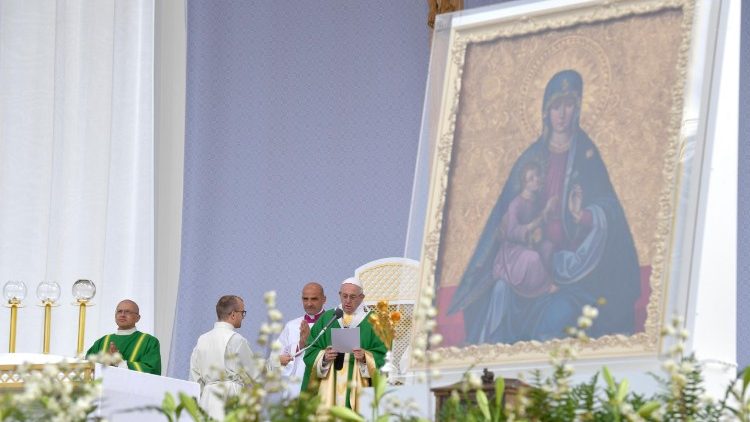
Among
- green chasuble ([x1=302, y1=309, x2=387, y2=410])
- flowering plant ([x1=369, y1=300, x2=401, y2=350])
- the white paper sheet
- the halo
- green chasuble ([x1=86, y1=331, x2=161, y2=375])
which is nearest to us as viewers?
the halo

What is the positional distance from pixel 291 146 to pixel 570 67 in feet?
21.0

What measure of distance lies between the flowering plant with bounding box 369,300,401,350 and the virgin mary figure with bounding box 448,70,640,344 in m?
1.54

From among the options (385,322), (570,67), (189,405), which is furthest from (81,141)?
(189,405)

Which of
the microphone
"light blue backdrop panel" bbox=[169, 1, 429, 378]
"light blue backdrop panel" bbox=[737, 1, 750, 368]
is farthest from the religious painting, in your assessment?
"light blue backdrop panel" bbox=[169, 1, 429, 378]

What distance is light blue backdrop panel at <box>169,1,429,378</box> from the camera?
1112 centimetres

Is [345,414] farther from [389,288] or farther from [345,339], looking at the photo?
[389,288]

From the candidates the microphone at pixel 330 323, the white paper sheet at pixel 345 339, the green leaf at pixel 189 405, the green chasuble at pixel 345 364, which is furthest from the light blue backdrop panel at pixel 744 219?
the green leaf at pixel 189 405

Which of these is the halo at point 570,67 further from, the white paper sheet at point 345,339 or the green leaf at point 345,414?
the white paper sheet at point 345,339

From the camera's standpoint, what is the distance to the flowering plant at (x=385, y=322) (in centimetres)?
667

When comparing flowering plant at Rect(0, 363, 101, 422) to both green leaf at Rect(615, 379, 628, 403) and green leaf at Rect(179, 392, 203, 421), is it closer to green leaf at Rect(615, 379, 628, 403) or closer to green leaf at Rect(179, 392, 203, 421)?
green leaf at Rect(179, 392, 203, 421)

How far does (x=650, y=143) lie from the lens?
481 centimetres

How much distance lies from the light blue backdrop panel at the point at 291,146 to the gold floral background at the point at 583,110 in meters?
5.79

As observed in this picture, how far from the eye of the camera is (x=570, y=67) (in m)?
5.09

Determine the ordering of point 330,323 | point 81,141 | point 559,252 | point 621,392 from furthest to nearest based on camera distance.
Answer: point 81,141 → point 330,323 → point 559,252 → point 621,392
